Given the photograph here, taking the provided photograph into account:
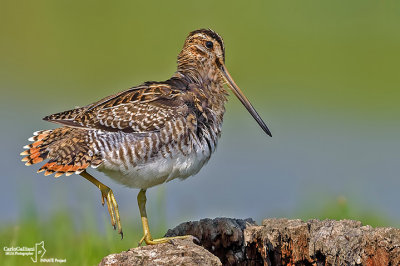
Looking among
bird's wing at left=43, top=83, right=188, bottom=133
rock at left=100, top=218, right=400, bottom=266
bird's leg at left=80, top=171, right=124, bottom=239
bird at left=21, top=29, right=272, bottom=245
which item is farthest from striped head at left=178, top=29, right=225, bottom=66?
rock at left=100, top=218, right=400, bottom=266

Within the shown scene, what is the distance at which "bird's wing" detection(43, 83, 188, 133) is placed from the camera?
5.06m

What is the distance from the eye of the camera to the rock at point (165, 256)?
3988mm

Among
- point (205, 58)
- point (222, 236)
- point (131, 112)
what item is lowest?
point (222, 236)

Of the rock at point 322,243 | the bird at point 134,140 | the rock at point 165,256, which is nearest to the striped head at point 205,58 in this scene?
the bird at point 134,140

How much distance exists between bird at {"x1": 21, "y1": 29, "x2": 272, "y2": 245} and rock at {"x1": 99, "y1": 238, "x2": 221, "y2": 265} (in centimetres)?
47

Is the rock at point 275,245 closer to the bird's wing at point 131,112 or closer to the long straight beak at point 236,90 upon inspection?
the bird's wing at point 131,112

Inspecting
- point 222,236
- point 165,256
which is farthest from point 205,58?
point 165,256

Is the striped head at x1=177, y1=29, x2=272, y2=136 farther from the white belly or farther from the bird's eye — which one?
the white belly

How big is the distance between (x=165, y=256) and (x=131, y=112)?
52.5 inches

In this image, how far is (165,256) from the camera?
161 inches

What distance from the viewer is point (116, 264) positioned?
398 centimetres

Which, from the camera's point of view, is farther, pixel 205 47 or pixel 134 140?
pixel 205 47

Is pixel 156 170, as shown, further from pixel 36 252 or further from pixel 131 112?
pixel 36 252

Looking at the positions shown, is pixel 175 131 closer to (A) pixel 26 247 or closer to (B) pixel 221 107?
(B) pixel 221 107
